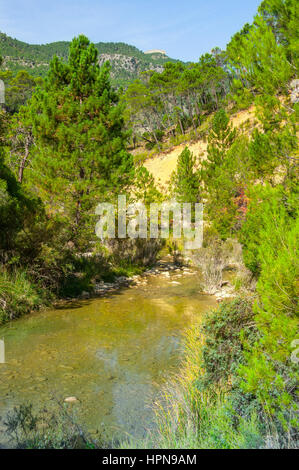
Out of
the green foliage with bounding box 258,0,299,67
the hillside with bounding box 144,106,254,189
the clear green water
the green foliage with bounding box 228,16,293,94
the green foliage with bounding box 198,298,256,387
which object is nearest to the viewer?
the green foliage with bounding box 198,298,256,387

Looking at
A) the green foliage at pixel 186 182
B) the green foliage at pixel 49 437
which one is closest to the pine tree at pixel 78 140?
the green foliage at pixel 49 437

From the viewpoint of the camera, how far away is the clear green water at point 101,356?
4.68 m

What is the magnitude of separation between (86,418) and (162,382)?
1431mm

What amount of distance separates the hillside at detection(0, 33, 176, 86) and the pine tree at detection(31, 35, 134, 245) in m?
70.9

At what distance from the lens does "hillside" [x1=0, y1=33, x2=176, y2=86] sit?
87550mm

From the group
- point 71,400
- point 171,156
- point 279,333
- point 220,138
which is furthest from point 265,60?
point 171,156

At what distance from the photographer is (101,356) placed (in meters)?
Answer: 6.49

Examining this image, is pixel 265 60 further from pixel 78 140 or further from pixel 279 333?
pixel 78 140

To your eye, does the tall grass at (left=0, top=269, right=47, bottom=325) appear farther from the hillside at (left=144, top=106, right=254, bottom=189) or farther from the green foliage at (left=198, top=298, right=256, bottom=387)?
the hillside at (left=144, top=106, right=254, bottom=189)

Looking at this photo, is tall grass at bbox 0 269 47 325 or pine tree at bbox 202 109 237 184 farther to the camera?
pine tree at bbox 202 109 237 184

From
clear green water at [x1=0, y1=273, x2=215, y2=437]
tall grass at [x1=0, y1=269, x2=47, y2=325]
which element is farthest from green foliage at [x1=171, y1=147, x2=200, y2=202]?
tall grass at [x1=0, y1=269, x2=47, y2=325]
